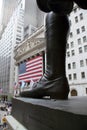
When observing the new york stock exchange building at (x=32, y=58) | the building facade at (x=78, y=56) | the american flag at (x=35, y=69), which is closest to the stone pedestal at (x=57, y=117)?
the building facade at (x=78, y=56)

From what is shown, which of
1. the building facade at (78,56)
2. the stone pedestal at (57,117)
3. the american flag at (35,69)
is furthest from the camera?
the american flag at (35,69)

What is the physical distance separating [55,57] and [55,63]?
0.15 feet

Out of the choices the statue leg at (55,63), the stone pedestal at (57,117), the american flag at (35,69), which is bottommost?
the stone pedestal at (57,117)

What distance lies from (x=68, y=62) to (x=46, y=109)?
19329 millimetres

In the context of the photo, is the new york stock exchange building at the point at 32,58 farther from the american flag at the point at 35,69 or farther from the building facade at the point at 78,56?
the building facade at the point at 78,56

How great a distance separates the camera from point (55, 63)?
101cm

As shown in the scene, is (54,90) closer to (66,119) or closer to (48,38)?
(48,38)

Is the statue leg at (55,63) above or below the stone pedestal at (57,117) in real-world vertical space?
above

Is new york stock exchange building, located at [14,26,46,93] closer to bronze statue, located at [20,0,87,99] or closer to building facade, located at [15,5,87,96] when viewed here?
building facade, located at [15,5,87,96]

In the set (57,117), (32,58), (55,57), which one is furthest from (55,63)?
(32,58)

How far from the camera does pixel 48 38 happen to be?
108 cm

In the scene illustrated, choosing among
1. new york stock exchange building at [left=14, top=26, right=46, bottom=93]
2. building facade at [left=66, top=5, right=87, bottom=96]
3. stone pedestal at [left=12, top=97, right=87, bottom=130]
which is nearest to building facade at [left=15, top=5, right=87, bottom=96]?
building facade at [left=66, top=5, right=87, bottom=96]

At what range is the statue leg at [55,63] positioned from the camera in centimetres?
95

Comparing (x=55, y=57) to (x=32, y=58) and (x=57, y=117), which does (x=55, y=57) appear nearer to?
(x=57, y=117)
